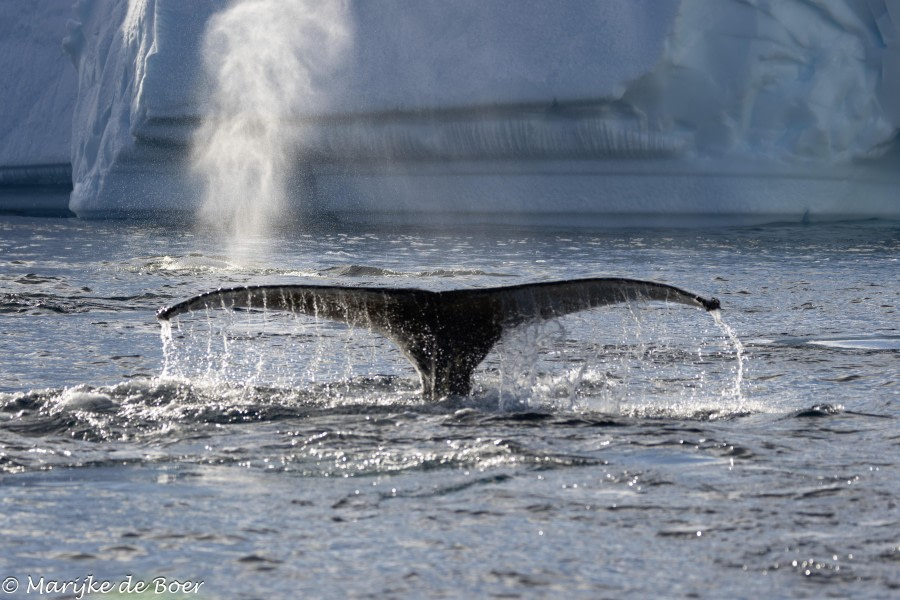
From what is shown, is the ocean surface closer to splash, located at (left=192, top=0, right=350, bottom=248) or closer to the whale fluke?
the whale fluke

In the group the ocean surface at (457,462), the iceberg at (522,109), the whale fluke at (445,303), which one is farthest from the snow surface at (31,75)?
the whale fluke at (445,303)

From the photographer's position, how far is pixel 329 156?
23.7 m

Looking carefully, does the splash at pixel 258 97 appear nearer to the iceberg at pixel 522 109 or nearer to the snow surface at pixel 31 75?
the iceberg at pixel 522 109

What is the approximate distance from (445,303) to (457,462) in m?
0.94

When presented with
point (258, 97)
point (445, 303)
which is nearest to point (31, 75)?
point (258, 97)

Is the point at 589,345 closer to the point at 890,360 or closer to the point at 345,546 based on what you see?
the point at 890,360

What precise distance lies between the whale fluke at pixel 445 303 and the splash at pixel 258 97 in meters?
16.5

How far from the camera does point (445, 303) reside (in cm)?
555

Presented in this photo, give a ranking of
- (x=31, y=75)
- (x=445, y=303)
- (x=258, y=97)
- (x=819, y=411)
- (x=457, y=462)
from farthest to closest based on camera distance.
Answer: (x=31, y=75) → (x=258, y=97) → (x=819, y=411) → (x=445, y=303) → (x=457, y=462)

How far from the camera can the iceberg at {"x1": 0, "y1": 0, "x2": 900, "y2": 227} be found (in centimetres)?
2034

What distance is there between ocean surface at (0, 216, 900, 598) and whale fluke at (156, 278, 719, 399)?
0.44 ft

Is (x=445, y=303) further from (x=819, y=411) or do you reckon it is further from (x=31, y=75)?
(x=31, y=75)

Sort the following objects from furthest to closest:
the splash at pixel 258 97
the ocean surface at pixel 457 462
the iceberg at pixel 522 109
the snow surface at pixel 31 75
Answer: the snow surface at pixel 31 75, the splash at pixel 258 97, the iceberg at pixel 522 109, the ocean surface at pixel 457 462

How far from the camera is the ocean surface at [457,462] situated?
3543 mm
